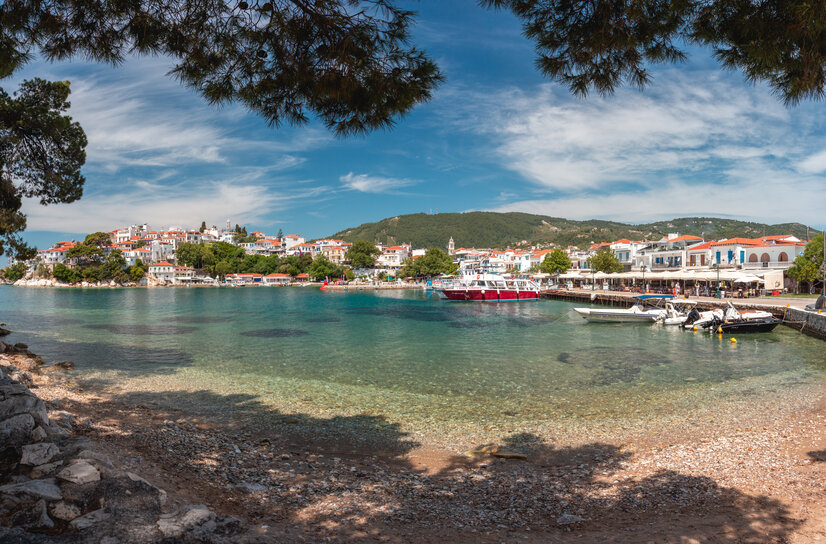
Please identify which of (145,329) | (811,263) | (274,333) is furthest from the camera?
(811,263)

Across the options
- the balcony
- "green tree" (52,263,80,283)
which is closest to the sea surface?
the balcony

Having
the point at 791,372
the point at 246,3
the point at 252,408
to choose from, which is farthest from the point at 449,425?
the point at 791,372

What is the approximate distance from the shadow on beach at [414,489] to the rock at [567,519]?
0.02 m

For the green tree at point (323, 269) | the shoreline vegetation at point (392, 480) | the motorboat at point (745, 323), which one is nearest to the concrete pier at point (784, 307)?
the motorboat at point (745, 323)

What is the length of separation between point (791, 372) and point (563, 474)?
13117 millimetres

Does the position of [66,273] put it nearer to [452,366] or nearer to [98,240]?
[98,240]

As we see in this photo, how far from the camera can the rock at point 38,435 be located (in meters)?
4.61

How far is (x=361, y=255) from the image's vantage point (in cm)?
13212

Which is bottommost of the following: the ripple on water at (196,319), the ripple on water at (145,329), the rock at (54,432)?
the ripple on water at (196,319)

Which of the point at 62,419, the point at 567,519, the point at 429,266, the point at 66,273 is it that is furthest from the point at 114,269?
the point at 567,519

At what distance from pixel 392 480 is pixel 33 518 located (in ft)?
13.3

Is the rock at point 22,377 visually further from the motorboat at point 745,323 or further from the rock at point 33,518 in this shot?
the motorboat at point 745,323

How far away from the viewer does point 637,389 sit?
12.6m

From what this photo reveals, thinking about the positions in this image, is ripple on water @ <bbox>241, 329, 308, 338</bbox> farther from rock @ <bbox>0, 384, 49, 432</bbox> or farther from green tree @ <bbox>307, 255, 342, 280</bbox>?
green tree @ <bbox>307, 255, 342, 280</bbox>
